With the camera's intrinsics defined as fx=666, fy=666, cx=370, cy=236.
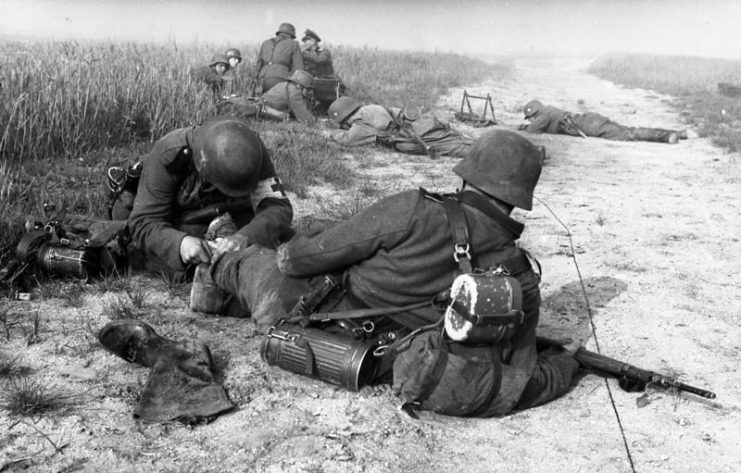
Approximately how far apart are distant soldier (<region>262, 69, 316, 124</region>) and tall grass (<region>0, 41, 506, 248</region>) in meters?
0.63

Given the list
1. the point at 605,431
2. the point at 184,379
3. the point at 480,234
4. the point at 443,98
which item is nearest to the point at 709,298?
the point at 605,431

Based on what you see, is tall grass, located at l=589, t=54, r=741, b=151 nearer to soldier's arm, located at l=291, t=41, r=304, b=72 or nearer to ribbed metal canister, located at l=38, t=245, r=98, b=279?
soldier's arm, located at l=291, t=41, r=304, b=72

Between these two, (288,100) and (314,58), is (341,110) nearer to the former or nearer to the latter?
(288,100)

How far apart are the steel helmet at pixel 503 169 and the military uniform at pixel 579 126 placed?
985 centimetres

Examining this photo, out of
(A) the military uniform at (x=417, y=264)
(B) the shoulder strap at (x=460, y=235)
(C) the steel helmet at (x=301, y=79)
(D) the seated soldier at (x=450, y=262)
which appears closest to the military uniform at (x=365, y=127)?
(C) the steel helmet at (x=301, y=79)

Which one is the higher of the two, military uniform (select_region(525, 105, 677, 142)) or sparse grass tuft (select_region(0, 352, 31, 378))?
military uniform (select_region(525, 105, 677, 142))

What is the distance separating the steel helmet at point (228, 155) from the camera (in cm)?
413

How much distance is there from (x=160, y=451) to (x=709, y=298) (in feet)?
13.2

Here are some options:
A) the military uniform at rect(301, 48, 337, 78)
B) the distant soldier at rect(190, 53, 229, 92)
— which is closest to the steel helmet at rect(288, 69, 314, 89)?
the distant soldier at rect(190, 53, 229, 92)

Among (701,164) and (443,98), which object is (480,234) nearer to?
(701,164)

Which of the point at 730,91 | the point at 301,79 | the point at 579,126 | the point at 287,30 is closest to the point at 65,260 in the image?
the point at 301,79

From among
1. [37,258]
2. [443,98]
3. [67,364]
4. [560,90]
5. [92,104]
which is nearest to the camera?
[67,364]

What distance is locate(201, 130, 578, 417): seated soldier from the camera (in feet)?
9.98

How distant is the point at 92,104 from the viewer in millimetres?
7211
